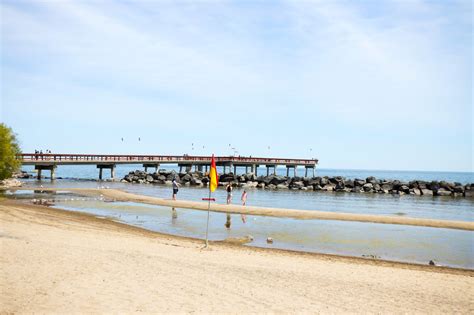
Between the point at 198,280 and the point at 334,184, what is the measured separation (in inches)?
2175

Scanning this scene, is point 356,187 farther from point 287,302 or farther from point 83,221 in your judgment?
point 287,302

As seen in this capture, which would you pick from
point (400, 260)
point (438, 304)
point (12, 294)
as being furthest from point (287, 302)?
point (400, 260)

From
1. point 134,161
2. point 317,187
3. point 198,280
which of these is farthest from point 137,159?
point 198,280

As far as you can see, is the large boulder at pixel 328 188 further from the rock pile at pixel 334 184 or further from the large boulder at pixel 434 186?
the large boulder at pixel 434 186

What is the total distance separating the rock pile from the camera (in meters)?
57.5

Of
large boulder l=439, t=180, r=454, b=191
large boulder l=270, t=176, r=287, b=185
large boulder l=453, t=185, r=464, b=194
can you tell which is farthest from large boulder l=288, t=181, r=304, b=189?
large boulder l=453, t=185, r=464, b=194

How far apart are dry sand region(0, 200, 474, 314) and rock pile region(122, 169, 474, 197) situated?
4690 centimetres

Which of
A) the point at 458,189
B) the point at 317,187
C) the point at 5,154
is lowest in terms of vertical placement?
the point at 317,187

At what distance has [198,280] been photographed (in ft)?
33.3

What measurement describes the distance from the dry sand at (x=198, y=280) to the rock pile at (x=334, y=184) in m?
46.9

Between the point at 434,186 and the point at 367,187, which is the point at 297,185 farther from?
the point at 434,186

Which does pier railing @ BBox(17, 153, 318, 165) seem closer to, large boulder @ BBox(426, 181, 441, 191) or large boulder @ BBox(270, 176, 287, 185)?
large boulder @ BBox(270, 176, 287, 185)

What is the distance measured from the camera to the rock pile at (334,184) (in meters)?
57.5

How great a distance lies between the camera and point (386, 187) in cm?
6009
